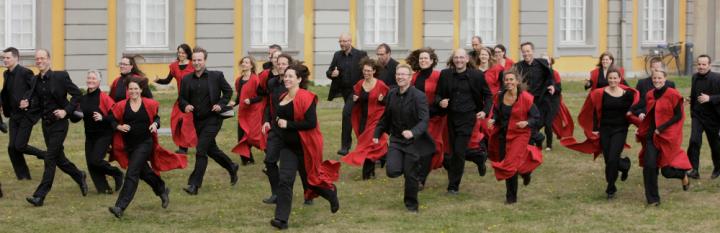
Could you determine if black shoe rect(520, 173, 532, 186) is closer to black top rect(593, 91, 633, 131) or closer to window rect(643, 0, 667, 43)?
black top rect(593, 91, 633, 131)

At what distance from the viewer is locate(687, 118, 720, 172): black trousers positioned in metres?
17.2

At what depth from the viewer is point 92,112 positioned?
50.2 feet

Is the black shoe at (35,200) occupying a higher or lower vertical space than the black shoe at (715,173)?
lower

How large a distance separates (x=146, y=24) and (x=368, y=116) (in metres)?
13.2

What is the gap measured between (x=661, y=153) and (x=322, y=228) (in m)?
3.91

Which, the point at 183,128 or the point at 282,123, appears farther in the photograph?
the point at 183,128

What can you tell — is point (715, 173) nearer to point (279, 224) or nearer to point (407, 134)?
point (407, 134)

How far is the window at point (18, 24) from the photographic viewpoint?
92.6ft

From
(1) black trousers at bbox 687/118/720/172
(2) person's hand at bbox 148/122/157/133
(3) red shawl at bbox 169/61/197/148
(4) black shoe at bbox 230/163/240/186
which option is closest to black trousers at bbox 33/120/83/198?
(2) person's hand at bbox 148/122/157/133

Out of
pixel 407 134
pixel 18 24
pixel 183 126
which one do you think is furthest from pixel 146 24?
pixel 407 134

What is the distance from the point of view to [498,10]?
36.1 metres

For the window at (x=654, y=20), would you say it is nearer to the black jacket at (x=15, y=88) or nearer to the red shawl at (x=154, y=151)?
the black jacket at (x=15, y=88)

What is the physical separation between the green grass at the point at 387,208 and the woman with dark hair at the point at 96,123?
14.7 inches

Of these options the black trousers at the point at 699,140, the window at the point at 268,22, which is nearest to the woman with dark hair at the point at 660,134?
the black trousers at the point at 699,140
